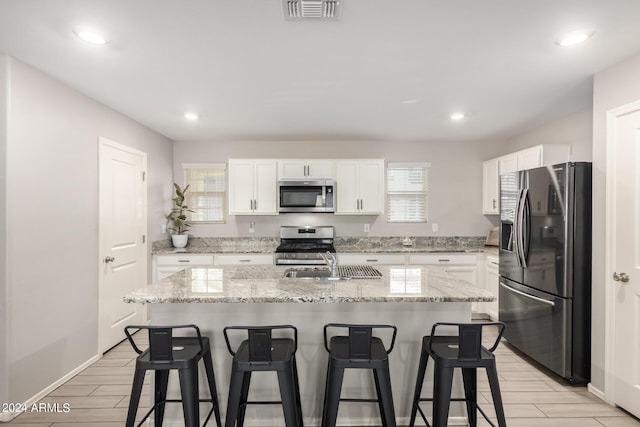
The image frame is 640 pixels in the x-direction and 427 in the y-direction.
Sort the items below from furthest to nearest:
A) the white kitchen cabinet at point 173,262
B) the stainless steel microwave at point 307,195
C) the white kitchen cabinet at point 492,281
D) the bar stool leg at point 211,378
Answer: the stainless steel microwave at point 307,195, the white kitchen cabinet at point 173,262, the white kitchen cabinet at point 492,281, the bar stool leg at point 211,378

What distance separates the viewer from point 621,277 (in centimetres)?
238

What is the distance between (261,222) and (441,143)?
114 inches

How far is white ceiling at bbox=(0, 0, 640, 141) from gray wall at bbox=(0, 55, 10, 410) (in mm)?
258

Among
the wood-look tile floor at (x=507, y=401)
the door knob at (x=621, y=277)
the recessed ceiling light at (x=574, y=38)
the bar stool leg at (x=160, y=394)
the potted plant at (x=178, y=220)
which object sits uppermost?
the recessed ceiling light at (x=574, y=38)

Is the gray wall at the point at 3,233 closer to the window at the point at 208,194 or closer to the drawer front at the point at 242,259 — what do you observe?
the drawer front at the point at 242,259

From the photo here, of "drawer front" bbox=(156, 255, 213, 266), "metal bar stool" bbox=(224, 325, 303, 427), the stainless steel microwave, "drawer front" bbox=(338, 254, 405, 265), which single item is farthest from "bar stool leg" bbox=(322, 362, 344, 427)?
"drawer front" bbox=(156, 255, 213, 266)

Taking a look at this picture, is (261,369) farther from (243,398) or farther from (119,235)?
(119,235)

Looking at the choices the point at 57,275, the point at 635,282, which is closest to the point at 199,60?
the point at 57,275

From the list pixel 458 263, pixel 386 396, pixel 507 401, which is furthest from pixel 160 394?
pixel 458 263

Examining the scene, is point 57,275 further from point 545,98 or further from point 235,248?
point 545,98

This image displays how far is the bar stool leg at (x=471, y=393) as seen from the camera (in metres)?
1.97

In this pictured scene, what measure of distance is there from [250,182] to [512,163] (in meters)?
3.37

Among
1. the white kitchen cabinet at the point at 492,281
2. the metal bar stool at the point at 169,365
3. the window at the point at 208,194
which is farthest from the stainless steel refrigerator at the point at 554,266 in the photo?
the window at the point at 208,194

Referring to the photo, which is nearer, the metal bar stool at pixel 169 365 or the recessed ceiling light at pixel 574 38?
the metal bar stool at pixel 169 365
